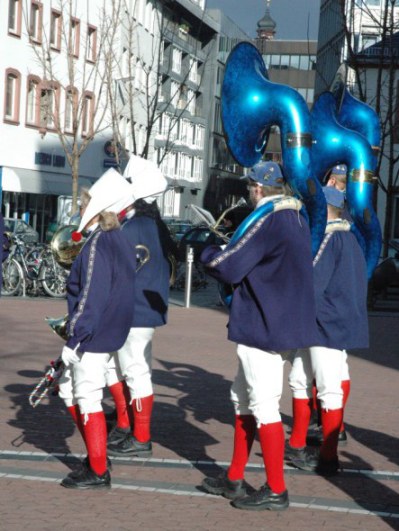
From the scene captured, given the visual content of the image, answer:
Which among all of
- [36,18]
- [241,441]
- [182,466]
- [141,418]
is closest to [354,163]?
[141,418]

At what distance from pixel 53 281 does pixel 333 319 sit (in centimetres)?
1611

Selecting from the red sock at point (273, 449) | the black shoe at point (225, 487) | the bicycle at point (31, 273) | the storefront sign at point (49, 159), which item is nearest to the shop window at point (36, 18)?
the storefront sign at point (49, 159)

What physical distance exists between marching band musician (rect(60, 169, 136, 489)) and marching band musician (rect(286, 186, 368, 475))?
1367 mm

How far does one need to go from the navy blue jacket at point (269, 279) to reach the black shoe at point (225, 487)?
845 mm

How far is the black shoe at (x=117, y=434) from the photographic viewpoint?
8383 millimetres

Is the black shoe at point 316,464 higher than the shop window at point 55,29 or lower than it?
lower

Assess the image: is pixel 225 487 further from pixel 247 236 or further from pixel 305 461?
pixel 247 236

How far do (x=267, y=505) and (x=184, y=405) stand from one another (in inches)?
154

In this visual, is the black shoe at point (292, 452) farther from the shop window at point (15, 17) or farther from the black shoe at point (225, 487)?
the shop window at point (15, 17)

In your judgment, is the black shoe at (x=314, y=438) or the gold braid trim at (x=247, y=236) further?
the black shoe at (x=314, y=438)

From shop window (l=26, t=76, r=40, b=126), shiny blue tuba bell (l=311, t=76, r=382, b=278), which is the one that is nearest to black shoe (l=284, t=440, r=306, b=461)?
shiny blue tuba bell (l=311, t=76, r=382, b=278)

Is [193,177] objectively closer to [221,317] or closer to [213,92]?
[213,92]

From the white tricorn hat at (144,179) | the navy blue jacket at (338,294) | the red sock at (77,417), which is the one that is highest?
the white tricorn hat at (144,179)

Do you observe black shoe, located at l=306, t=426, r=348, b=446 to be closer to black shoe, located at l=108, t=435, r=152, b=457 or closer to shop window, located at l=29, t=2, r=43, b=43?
black shoe, located at l=108, t=435, r=152, b=457
